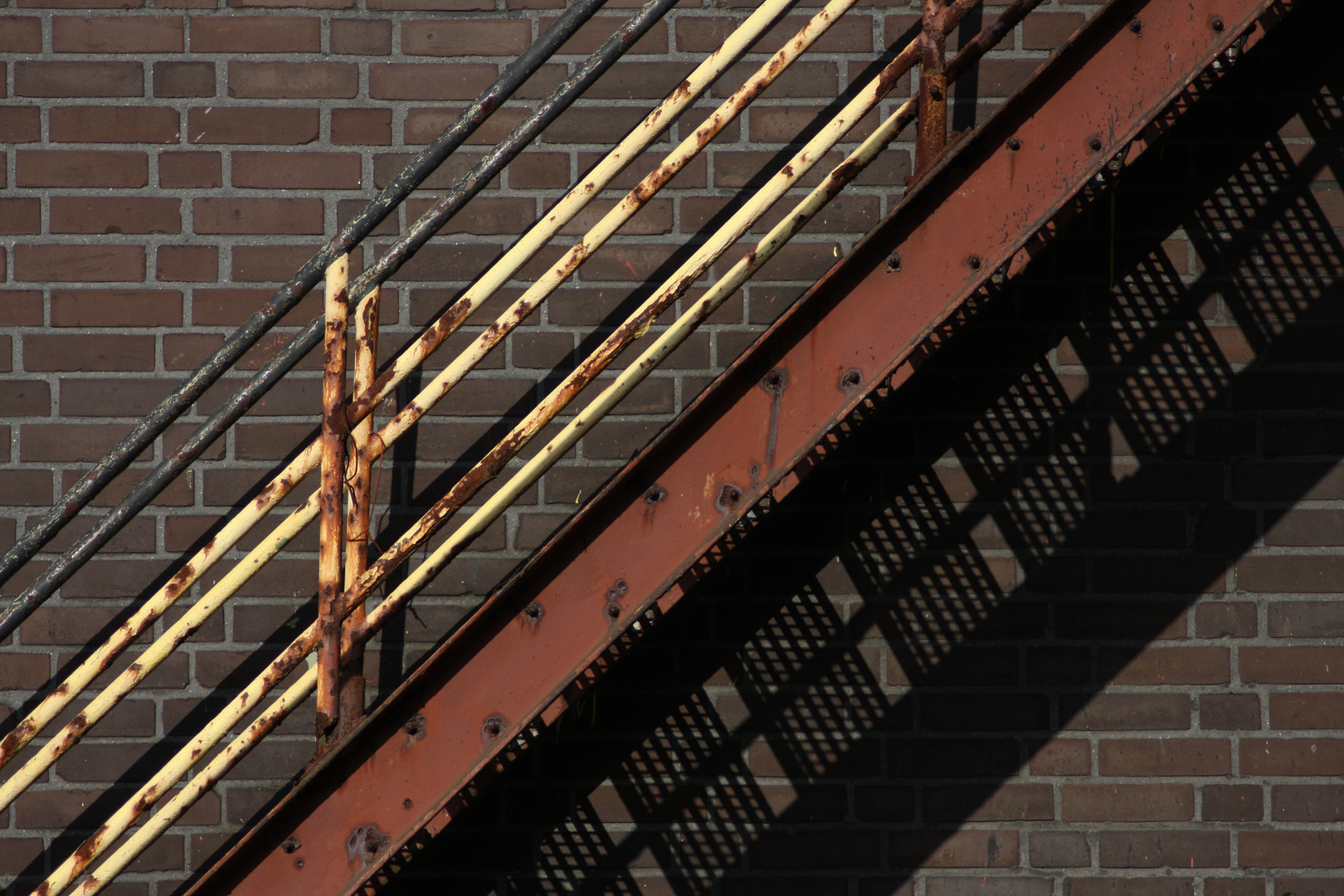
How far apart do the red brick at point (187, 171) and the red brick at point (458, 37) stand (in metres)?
0.56

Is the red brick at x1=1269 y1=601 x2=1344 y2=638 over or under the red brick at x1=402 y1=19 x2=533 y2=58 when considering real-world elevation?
under

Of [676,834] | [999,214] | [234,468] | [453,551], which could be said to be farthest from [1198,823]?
[234,468]

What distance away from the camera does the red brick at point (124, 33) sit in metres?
2.35

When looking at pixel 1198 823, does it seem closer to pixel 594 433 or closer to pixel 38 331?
pixel 594 433

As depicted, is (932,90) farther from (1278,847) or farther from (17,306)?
(17,306)

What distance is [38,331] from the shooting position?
2.34m

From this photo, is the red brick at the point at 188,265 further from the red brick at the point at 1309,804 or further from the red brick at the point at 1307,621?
the red brick at the point at 1309,804

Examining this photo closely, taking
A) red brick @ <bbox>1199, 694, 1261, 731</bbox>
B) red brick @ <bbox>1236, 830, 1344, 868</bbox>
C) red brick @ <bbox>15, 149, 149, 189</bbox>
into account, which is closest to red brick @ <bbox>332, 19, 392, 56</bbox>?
red brick @ <bbox>15, 149, 149, 189</bbox>

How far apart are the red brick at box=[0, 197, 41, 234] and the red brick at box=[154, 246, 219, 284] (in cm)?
31

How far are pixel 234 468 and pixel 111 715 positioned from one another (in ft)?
2.20

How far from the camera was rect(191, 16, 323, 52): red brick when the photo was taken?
2.36m

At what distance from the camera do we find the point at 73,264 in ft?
7.69

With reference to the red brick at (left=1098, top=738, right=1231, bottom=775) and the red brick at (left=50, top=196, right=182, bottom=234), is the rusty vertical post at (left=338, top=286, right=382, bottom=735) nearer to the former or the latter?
→ the red brick at (left=50, top=196, right=182, bottom=234)

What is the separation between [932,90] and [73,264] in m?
2.05
